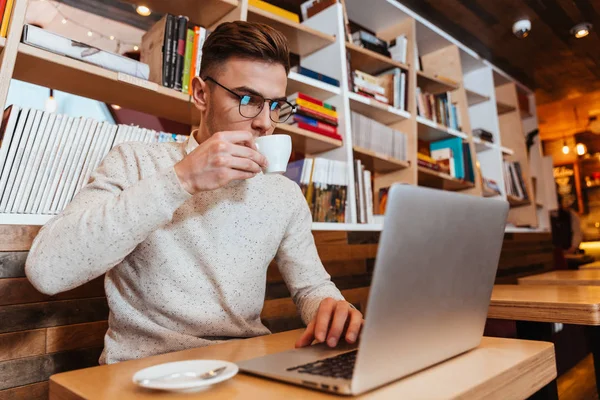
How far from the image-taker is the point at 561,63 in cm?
402

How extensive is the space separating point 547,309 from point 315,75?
1.56 m

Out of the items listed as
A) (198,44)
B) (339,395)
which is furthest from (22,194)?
(339,395)

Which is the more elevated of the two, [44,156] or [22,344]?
[44,156]

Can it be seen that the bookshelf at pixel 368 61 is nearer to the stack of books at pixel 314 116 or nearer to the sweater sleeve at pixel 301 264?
the stack of books at pixel 314 116

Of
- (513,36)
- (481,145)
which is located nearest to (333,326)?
(481,145)

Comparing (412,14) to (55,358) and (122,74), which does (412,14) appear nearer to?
(122,74)

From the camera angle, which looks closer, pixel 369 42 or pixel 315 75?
pixel 315 75

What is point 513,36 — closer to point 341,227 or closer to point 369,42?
point 369,42

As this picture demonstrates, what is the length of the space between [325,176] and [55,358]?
1360mm

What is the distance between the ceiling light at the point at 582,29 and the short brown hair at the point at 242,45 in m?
3.18

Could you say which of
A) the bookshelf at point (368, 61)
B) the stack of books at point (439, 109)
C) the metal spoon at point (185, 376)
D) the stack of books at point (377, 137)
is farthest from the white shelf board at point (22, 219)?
the stack of books at point (439, 109)

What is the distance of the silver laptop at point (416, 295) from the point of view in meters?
0.48

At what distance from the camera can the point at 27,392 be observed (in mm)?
1161

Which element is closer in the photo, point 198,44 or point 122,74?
point 122,74
